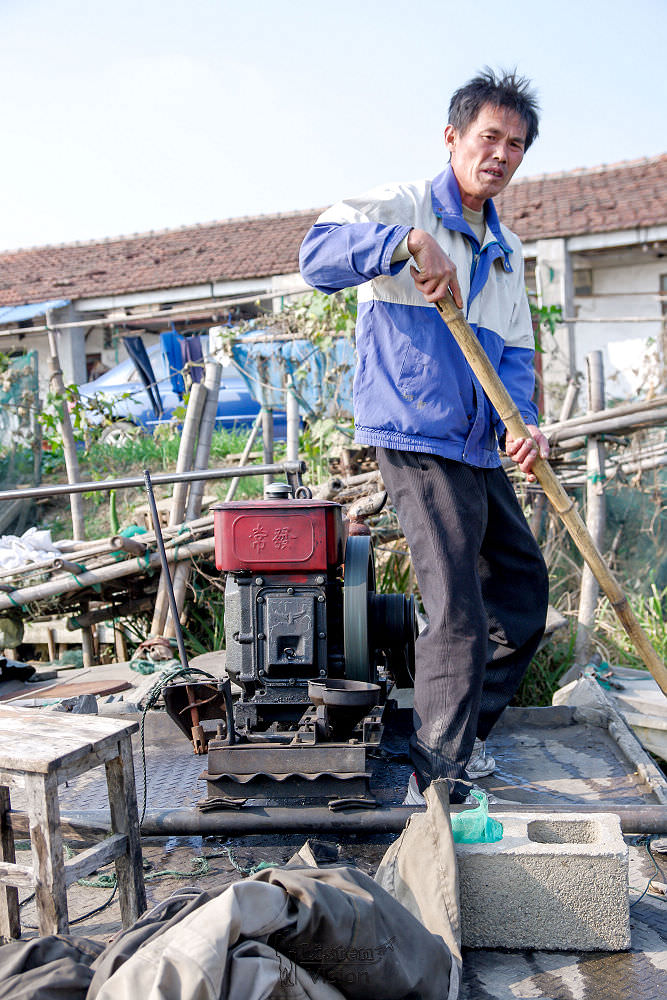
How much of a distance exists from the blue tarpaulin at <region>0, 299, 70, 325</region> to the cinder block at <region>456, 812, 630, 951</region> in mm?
14935

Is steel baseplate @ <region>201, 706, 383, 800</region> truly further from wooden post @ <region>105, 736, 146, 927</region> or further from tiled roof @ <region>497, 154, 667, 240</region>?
tiled roof @ <region>497, 154, 667, 240</region>

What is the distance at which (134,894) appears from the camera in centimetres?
220

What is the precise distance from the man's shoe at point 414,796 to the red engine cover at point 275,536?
0.76 metres

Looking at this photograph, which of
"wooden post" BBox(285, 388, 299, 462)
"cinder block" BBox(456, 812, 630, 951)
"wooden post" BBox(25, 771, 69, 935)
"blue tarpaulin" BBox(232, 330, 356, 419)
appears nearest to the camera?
"wooden post" BBox(25, 771, 69, 935)

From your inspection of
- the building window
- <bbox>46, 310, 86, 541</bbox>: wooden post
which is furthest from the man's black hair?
the building window

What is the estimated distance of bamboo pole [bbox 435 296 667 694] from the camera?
261cm

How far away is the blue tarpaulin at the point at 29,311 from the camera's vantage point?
50.6ft

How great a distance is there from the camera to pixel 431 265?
248cm

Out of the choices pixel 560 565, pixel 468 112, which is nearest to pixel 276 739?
pixel 468 112

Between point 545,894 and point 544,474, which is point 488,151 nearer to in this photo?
point 544,474

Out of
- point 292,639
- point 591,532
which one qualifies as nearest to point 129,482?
point 292,639

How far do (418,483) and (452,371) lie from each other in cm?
38

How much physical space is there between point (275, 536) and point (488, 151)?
1434mm

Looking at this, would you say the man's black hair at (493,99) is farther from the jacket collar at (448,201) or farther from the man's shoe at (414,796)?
the man's shoe at (414,796)
